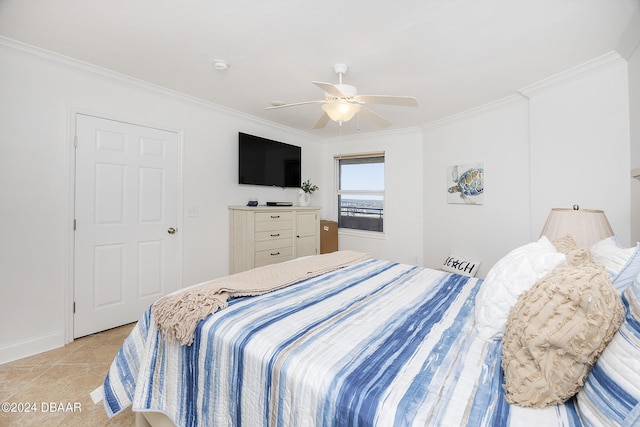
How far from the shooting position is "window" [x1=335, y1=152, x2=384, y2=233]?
15.1ft

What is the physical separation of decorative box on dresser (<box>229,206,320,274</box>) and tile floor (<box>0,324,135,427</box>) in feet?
4.66

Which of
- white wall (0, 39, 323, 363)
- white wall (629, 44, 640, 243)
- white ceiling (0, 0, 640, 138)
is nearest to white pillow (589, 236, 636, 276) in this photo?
white wall (629, 44, 640, 243)

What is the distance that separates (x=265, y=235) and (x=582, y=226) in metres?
2.88

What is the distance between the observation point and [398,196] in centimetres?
434

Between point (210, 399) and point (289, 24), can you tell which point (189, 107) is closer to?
point (289, 24)

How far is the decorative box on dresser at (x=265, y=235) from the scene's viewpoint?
10.8 feet

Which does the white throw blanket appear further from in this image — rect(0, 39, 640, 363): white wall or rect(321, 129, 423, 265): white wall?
rect(321, 129, 423, 265): white wall

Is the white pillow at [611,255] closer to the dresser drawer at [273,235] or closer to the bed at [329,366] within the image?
the bed at [329,366]

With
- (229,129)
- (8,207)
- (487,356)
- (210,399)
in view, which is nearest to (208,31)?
(229,129)

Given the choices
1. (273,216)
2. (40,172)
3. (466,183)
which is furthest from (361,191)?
(40,172)

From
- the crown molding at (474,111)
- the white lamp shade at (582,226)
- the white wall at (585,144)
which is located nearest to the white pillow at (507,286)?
the white lamp shade at (582,226)

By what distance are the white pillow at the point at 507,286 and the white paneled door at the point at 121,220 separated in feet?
9.70

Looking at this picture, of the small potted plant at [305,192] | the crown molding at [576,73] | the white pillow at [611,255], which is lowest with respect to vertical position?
the white pillow at [611,255]

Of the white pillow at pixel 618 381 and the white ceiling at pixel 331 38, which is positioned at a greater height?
the white ceiling at pixel 331 38
